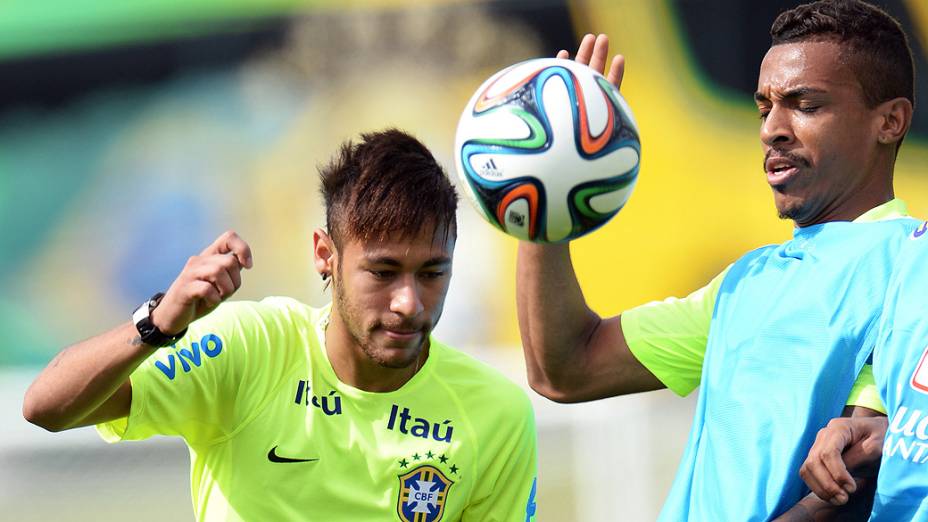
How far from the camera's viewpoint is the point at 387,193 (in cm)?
372

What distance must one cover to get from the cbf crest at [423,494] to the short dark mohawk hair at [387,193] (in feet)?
2.34

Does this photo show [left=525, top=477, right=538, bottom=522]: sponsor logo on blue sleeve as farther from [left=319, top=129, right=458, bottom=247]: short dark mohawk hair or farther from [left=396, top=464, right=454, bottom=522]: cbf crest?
[left=319, top=129, right=458, bottom=247]: short dark mohawk hair

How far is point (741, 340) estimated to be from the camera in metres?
3.26

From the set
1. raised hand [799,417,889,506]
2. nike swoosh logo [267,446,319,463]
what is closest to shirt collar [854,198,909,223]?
raised hand [799,417,889,506]

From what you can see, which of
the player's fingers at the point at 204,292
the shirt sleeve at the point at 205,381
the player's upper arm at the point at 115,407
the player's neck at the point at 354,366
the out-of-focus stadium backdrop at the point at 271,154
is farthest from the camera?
the out-of-focus stadium backdrop at the point at 271,154

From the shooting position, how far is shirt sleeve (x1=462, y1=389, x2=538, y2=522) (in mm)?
3830

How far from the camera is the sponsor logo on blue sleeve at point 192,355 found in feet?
11.6

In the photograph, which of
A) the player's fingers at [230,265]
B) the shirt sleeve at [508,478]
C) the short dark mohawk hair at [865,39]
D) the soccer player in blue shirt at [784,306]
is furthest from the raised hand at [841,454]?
the player's fingers at [230,265]

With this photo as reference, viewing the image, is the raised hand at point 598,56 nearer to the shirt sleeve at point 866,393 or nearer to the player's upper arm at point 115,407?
the shirt sleeve at point 866,393

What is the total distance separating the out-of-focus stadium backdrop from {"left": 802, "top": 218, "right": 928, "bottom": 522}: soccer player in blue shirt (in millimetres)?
3989

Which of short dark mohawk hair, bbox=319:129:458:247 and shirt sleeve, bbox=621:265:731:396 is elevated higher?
short dark mohawk hair, bbox=319:129:458:247

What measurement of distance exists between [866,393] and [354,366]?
1496mm

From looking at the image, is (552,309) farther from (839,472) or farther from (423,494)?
(839,472)

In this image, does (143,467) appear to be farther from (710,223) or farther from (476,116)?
(476,116)
